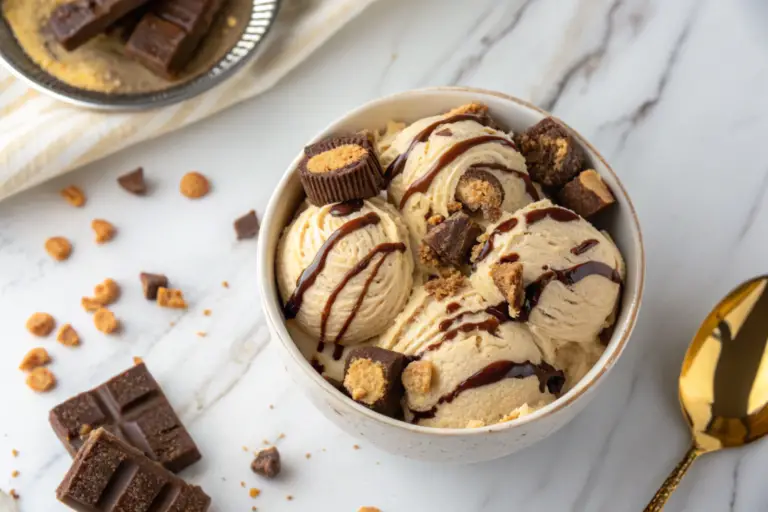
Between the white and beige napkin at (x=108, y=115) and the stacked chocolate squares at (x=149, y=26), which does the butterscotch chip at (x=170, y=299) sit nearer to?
the white and beige napkin at (x=108, y=115)

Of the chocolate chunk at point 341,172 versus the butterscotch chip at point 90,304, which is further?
the butterscotch chip at point 90,304

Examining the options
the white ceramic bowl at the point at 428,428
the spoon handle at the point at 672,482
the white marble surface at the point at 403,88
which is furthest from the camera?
the white marble surface at the point at 403,88

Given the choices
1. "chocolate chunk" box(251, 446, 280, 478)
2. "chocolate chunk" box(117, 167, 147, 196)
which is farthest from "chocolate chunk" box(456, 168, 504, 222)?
"chocolate chunk" box(117, 167, 147, 196)

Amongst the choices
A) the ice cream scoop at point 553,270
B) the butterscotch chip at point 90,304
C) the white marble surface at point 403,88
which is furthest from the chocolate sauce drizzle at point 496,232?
the butterscotch chip at point 90,304

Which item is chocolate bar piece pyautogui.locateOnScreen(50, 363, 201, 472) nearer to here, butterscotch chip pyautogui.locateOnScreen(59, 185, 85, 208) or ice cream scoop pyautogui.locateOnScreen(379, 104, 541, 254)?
butterscotch chip pyautogui.locateOnScreen(59, 185, 85, 208)

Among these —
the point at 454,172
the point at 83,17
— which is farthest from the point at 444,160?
the point at 83,17

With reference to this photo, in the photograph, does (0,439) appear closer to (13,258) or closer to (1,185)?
(13,258)
